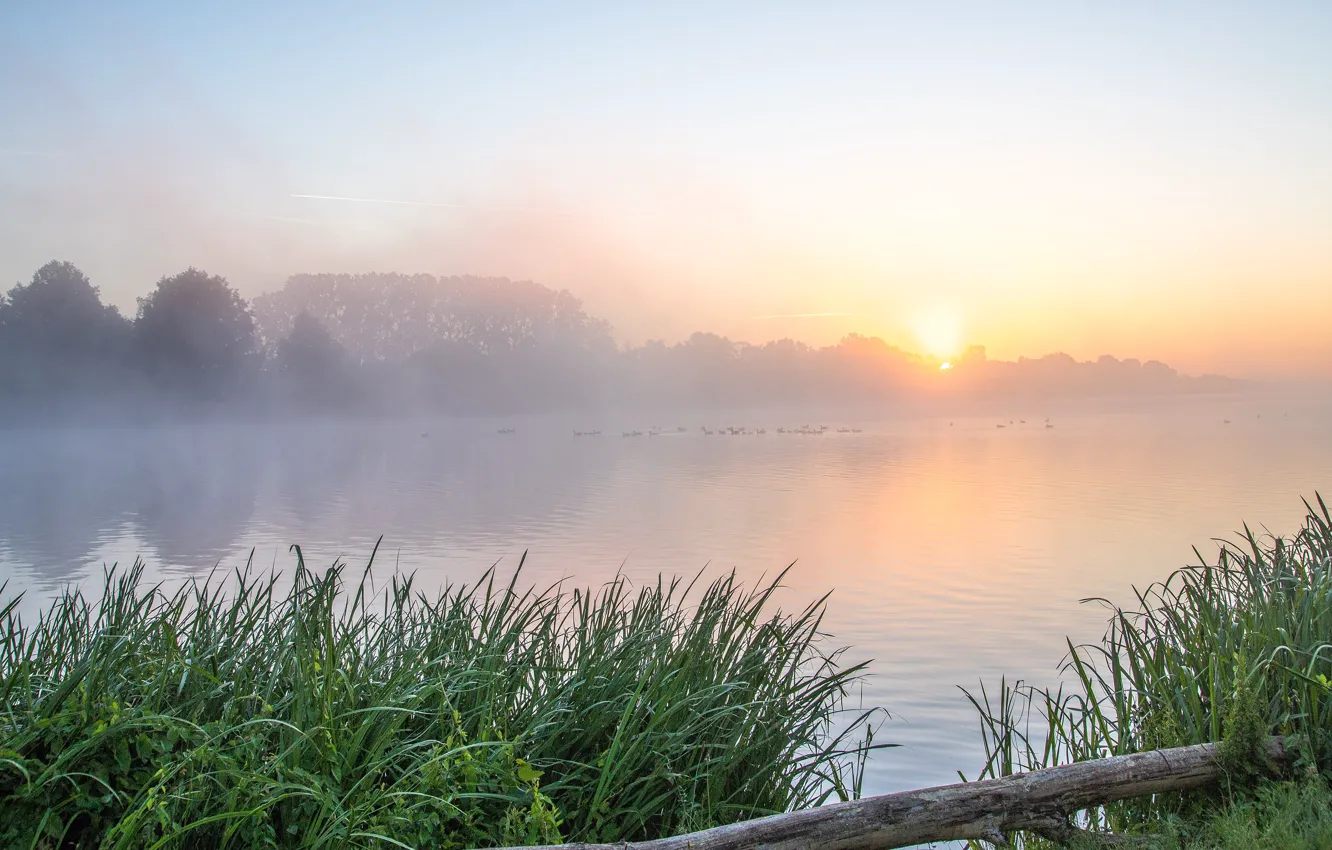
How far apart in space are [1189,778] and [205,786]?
130 inches

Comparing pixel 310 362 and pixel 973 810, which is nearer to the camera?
pixel 973 810

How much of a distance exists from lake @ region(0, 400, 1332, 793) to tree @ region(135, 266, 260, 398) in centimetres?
1461

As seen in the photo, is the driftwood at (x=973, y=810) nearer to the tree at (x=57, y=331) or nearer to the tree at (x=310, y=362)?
the tree at (x=57, y=331)

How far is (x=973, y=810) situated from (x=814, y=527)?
16.3 meters

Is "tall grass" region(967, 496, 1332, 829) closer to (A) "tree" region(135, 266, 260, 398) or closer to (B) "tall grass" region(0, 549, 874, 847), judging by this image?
(B) "tall grass" region(0, 549, 874, 847)

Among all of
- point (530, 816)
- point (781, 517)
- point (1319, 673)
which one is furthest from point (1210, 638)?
point (781, 517)

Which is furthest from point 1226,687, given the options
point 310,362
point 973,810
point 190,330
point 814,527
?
point 310,362

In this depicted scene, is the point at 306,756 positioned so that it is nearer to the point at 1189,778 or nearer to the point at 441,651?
the point at 441,651

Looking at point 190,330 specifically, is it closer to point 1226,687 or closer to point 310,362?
point 310,362

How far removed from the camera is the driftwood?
283cm

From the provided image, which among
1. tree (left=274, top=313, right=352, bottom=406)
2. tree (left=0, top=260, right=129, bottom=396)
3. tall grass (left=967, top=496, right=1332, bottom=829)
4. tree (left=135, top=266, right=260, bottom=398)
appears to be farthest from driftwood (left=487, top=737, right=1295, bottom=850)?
tree (left=274, top=313, right=352, bottom=406)

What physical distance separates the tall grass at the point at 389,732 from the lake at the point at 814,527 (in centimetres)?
210

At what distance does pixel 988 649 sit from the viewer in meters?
9.37

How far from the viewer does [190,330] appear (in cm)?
5403
